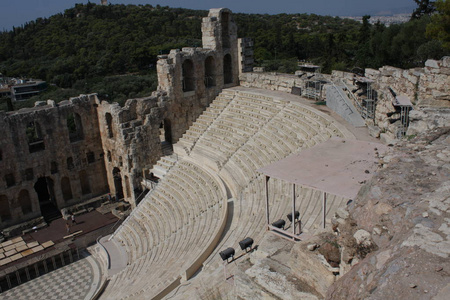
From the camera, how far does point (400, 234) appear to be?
4.67 metres

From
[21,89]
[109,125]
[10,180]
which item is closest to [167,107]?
[109,125]

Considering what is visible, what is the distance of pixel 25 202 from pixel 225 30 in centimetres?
1419

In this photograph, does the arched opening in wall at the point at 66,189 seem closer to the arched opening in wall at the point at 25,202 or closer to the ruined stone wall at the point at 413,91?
the arched opening in wall at the point at 25,202

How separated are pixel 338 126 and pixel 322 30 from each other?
5263 cm

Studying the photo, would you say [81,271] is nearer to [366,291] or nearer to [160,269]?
[160,269]

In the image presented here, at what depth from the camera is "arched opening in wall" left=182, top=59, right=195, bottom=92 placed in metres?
22.3

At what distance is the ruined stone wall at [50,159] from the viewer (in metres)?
20.3

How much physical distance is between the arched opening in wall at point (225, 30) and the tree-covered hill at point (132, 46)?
31.8 feet

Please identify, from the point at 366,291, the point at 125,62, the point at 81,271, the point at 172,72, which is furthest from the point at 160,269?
the point at 125,62

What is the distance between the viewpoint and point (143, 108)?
69.7 feet

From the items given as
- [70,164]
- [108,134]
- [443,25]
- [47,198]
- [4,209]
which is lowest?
[47,198]

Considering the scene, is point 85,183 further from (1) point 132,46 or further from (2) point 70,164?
(1) point 132,46

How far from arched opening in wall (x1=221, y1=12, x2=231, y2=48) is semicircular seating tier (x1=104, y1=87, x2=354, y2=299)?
2.78m

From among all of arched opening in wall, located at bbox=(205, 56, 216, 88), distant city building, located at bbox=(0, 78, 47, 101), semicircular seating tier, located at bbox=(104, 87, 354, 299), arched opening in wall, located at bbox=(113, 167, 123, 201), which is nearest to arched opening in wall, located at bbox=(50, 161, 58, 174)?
arched opening in wall, located at bbox=(113, 167, 123, 201)
